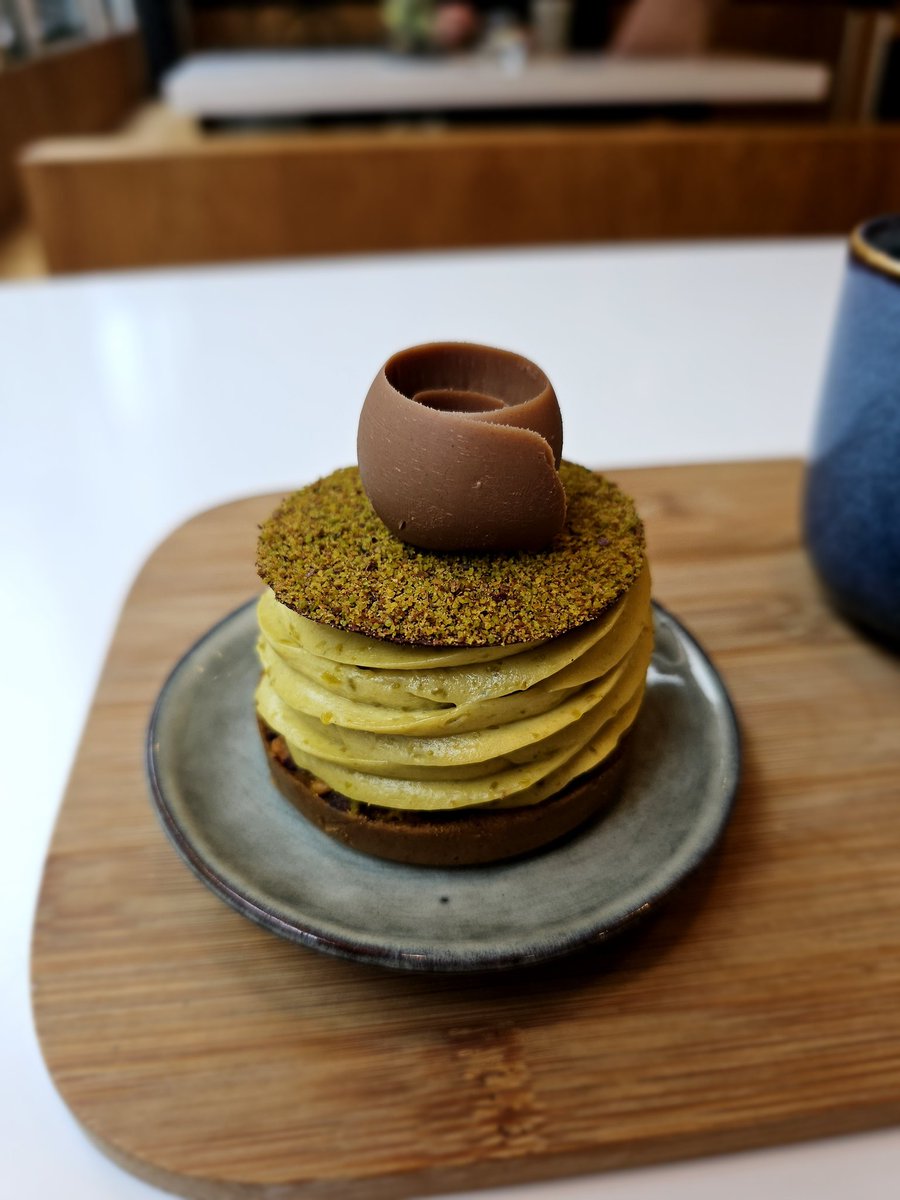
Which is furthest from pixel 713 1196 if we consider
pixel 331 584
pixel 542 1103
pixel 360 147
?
pixel 360 147

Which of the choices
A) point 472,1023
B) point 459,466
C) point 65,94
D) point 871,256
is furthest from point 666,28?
point 472,1023

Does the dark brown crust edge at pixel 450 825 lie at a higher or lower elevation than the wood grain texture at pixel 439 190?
higher

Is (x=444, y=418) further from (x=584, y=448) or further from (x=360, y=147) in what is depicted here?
(x=360, y=147)

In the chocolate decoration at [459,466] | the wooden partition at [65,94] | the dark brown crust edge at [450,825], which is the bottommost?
the wooden partition at [65,94]

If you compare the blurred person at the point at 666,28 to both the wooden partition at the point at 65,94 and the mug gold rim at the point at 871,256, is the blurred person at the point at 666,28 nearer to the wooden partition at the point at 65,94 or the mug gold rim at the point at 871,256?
the wooden partition at the point at 65,94

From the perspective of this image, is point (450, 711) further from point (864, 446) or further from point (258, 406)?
point (258, 406)

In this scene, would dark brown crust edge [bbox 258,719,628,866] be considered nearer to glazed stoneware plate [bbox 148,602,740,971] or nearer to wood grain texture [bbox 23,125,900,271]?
glazed stoneware plate [bbox 148,602,740,971]

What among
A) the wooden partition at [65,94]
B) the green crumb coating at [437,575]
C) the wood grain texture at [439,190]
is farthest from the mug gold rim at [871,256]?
the wooden partition at [65,94]
